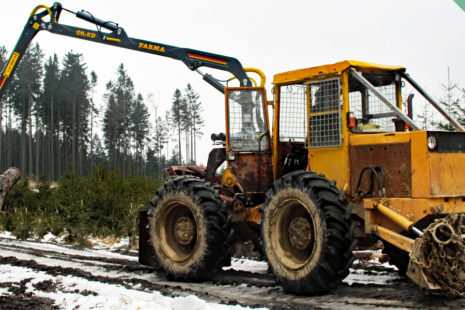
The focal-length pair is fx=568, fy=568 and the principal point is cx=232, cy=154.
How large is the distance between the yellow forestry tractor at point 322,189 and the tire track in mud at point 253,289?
24 cm

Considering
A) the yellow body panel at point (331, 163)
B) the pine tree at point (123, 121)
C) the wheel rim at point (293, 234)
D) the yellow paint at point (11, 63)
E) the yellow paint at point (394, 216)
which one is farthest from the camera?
the pine tree at point (123, 121)

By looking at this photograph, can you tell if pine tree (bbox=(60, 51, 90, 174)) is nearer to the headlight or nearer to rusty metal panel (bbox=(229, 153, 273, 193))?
rusty metal panel (bbox=(229, 153, 273, 193))

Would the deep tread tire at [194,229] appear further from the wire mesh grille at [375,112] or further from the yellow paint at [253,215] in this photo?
the wire mesh grille at [375,112]

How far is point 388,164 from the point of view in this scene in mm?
6973

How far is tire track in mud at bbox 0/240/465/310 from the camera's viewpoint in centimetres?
629

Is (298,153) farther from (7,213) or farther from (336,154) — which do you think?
(7,213)

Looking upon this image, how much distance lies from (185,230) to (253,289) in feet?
5.58

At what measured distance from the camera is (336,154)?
757cm

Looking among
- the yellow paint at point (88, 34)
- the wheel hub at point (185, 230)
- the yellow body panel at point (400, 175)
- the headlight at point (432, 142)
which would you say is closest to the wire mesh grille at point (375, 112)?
the yellow body panel at point (400, 175)

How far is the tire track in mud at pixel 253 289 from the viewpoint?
20.6 feet

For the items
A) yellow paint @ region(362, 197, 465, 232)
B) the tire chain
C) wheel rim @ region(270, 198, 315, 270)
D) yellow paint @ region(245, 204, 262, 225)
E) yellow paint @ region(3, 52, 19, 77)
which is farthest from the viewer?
yellow paint @ region(3, 52, 19, 77)

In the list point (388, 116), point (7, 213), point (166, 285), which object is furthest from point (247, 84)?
point (7, 213)

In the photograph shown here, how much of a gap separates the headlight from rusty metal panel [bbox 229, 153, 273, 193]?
3.03m

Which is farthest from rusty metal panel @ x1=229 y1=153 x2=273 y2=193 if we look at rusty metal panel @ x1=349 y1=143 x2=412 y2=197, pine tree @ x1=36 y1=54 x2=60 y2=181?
pine tree @ x1=36 y1=54 x2=60 y2=181
